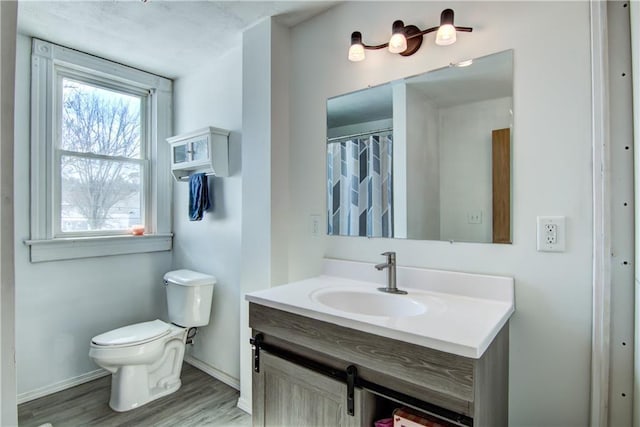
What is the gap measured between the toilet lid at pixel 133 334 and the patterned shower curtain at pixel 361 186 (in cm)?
134

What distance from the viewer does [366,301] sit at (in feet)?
4.69

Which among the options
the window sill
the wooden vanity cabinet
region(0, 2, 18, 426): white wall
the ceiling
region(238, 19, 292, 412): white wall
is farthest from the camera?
the window sill

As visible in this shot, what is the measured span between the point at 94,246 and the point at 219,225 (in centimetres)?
89

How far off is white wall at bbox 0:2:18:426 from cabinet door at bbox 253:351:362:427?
2.73 feet

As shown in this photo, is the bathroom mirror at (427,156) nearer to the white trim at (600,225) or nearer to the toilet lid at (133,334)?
the white trim at (600,225)

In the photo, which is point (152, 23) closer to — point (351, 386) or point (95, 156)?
point (95, 156)

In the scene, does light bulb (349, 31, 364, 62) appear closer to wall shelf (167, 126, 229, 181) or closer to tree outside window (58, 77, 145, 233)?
wall shelf (167, 126, 229, 181)

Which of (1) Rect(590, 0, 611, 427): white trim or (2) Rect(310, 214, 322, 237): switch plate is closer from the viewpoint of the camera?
(1) Rect(590, 0, 611, 427): white trim

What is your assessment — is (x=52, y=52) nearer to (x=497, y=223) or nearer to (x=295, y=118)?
(x=295, y=118)

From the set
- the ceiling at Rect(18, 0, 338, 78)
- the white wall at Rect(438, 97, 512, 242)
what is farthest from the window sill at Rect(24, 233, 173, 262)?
the white wall at Rect(438, 97, 512, 242)

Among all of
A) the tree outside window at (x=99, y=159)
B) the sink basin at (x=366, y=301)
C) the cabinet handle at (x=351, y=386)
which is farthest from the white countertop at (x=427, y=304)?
the tree outside window at (x=99, y=159)

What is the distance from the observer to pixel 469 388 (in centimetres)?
85

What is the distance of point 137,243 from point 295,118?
1615 millimetres

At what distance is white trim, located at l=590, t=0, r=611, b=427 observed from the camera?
1052mm
